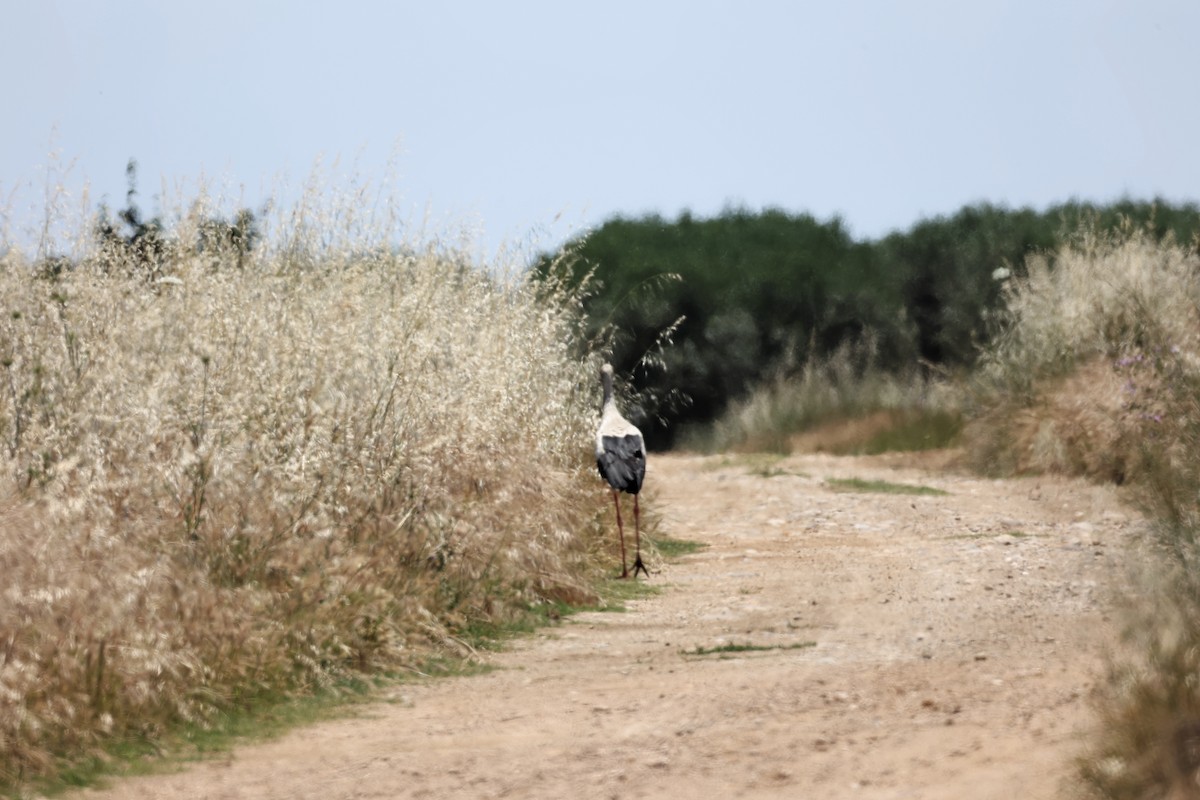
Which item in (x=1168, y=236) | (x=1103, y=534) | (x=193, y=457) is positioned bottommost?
(x=1103, y=534)

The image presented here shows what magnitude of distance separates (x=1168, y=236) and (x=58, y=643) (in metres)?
17.4

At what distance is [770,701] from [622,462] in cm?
442

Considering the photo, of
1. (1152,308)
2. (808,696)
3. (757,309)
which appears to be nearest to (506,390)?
(808,696)

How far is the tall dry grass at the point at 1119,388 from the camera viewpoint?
665 cm

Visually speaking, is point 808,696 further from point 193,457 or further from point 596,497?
point 596,497

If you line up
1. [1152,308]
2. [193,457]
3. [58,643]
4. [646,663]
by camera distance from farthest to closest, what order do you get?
[1152,308] → [646,663] → [193,457] → [58,643]

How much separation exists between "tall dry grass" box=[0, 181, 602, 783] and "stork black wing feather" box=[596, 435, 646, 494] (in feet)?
1.37

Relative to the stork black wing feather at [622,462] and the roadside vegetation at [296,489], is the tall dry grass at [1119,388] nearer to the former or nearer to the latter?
the roadside vegetation at [296,489]

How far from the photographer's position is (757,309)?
35.0 metres

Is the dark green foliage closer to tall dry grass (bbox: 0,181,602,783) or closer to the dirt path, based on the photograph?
tall dry grass (bbox: 0,181,602,783)

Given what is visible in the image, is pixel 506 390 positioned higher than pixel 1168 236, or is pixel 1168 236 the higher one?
pixel 1168 236

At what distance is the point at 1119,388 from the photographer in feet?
52.7

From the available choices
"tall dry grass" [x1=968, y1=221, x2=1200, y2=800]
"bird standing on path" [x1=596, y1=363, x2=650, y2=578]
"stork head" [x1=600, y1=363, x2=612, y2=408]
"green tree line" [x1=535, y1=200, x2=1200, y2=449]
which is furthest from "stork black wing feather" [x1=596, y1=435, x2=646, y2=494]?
"green tree line" [x1=535, y1=200, x2=1200, y2=449]

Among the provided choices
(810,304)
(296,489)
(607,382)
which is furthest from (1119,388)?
(810,304)
